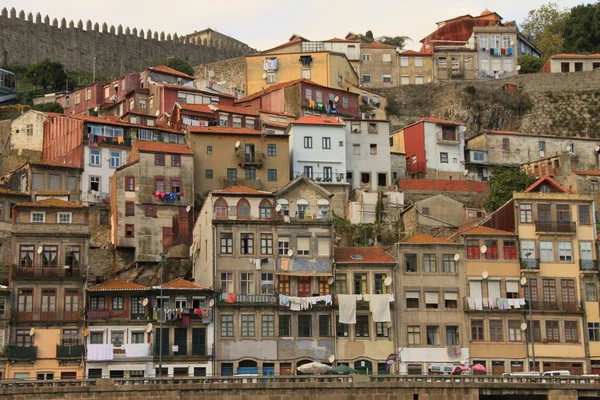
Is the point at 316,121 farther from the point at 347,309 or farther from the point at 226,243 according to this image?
the point at 347,309

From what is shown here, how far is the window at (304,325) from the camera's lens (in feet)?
244

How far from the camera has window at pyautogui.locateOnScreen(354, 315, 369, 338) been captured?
245 ft

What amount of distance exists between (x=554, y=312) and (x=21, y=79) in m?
76.0

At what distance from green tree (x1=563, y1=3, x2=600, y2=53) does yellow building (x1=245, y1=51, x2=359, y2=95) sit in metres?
36.8

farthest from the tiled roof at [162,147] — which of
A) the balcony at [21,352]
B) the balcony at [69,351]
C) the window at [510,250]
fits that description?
the window at [510,250]

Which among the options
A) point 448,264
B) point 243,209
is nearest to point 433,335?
point 448,264

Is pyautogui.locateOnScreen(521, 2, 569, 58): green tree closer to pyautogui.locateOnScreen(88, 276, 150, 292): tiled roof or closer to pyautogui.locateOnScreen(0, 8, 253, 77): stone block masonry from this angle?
pyautogui.locateOnScreen(0, 8, 253, 77): stone block masonry

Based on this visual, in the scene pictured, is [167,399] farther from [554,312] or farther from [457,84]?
[457,84]

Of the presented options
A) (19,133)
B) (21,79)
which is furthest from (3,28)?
(19,133)

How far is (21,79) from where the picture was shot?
132875 mm

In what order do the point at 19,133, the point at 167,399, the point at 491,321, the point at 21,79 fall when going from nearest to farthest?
1. the point at 167,399
2. the point at 491,321
3. the point at 19,133
4. the point at 21,79

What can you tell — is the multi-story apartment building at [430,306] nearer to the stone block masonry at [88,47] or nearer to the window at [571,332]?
the window at [571,332]

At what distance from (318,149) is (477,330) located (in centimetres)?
2266

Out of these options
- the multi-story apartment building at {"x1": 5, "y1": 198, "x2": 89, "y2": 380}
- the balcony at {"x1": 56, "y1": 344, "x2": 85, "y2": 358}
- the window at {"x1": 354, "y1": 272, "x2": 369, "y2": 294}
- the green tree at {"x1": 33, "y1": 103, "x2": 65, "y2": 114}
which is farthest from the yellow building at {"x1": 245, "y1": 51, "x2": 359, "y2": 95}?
the balcony at {"x1": 56, "y1": 344, "x2": 85, "y2": 358}
